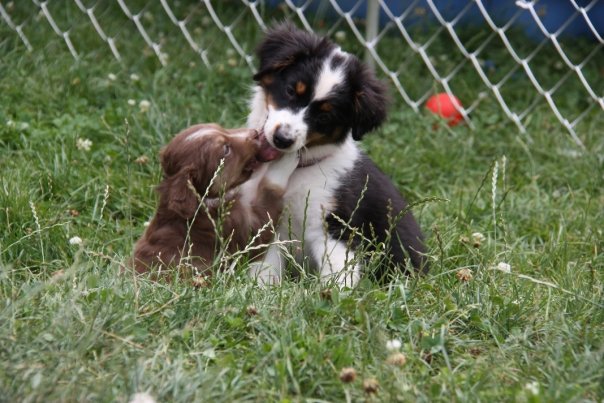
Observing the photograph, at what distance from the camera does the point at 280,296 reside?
3.60m

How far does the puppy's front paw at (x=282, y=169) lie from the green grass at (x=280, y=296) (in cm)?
65

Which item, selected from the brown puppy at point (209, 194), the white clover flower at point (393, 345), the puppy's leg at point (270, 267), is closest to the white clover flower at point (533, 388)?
the white clover flower at point (393, 345)

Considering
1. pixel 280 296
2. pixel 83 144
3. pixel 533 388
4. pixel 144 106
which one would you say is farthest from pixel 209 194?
pixel 533 388

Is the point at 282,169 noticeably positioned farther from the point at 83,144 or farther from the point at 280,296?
the point at 83,144

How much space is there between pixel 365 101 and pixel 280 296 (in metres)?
1.29

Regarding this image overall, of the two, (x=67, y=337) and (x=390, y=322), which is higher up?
(x=67, y=337)

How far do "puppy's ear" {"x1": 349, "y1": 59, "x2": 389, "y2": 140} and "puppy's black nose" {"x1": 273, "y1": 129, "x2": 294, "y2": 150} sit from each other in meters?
0.39

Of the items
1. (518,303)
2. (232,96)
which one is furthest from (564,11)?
(518,303)

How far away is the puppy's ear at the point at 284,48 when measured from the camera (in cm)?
460

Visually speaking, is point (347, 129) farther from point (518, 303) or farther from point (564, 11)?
point (564, 11)

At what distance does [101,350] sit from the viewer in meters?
3.16

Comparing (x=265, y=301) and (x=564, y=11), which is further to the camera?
(x=564, y=11)

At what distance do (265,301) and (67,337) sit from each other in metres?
0.78

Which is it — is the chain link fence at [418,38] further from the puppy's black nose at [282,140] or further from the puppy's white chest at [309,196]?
the puppy's black nose at [282,140]
